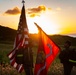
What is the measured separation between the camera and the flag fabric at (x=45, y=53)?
15.9m

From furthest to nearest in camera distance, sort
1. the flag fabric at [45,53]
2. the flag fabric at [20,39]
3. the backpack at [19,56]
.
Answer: the flag fabric at [20,39] → the backpack at [19,56] → the flag fabric at [45,53]

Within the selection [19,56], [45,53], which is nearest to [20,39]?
[19,56]

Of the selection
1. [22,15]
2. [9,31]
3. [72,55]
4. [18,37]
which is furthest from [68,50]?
[9,31]

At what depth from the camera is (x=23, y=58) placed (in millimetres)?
16734

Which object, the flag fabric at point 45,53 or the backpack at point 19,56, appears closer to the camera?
the flag fabric at point 45,53

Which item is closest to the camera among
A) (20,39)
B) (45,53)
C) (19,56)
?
(45,53)

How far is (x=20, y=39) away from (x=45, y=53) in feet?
13.9

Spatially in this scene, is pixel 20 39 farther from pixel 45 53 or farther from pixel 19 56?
pixel 45 53

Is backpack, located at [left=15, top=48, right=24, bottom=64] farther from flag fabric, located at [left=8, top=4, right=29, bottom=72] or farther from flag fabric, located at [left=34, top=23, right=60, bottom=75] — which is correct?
flag fabric, located at [left=8, top=4, right=29, bottom=72]

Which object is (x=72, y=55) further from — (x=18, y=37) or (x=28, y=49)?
(x=18, y=37)

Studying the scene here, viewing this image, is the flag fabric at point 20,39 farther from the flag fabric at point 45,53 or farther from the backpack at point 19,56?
the flag fabric at point 45,53

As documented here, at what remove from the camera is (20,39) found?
65.8 ft

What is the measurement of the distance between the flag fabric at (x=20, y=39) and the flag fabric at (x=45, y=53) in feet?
7.39

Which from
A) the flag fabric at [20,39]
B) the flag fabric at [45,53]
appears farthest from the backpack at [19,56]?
the flag fabric at [20,39]
